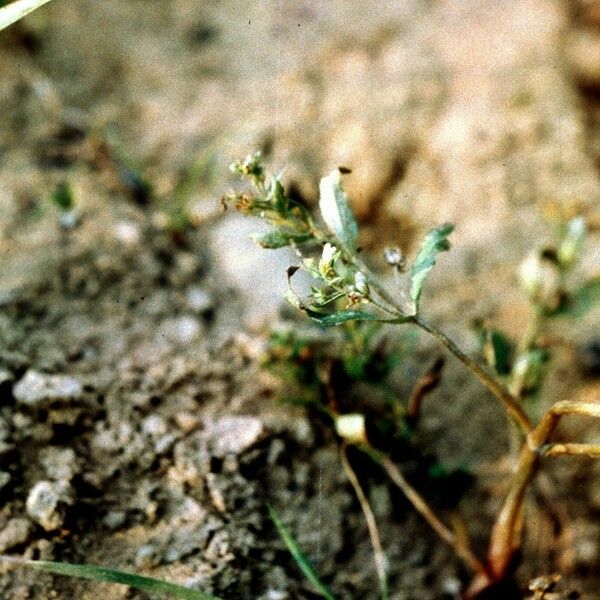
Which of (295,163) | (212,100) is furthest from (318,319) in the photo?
(212,100)

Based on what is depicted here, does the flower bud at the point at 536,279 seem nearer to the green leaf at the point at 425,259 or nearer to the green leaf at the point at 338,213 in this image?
the green leaf at the point at 425,259

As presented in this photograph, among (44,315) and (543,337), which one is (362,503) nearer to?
(543,337)

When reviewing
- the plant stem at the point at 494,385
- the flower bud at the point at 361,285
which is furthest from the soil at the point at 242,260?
the flower bud at the point at 361,285

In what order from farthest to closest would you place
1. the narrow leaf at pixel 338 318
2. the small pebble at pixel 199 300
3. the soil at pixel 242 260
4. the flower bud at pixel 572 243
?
the small pebble at pixel 199 300 → the flower bud at pixel 572 243 → the soil at pixel 242 260 → the narrow leaf at pixel 338 318

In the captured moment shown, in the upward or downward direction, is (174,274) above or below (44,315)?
above

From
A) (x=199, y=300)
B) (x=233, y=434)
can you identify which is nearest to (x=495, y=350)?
(x=233, y=434)

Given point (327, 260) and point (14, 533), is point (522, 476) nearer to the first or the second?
point (327, 260)
